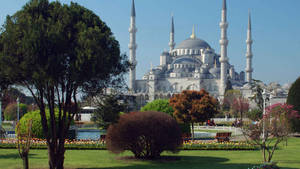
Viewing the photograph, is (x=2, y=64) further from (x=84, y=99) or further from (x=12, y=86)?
(x=84, y=99)

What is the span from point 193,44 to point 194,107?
91319mm

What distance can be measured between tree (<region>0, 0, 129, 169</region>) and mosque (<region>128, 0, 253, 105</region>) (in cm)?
7359

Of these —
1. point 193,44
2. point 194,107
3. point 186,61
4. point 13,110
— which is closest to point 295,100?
point 194,107

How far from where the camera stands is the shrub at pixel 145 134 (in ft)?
43.7

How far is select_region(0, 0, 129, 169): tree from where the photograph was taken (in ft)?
34.6

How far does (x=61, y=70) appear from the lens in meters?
10.7

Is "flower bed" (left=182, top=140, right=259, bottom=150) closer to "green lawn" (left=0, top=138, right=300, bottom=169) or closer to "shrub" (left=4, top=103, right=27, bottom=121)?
"green lawn" (left=0, top=138, right=300, bottom=169)

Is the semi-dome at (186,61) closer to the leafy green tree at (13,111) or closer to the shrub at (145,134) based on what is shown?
the leafy green tree at (13,111)

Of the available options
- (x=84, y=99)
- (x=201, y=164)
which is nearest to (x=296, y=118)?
(x=201, y=164)

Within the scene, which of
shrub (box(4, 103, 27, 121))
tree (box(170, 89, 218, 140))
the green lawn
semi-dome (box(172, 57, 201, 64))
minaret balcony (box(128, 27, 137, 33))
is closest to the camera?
the green lawn

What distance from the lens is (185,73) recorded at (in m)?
102

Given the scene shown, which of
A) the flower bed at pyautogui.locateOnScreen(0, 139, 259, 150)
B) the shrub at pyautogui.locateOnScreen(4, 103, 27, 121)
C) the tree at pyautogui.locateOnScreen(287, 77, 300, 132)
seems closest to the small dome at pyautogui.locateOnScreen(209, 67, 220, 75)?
the shrub at pyautogui.locateOnScreen(4, 103, 27, 121)

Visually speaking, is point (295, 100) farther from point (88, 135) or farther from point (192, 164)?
point (88, 135)

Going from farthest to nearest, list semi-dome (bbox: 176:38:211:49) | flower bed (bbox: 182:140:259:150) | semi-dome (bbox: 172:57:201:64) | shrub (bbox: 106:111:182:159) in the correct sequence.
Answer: semi-dome (bbox: 176:38:211:49), semi-dome (bbox: 172:57:201:64), flower bed (bbox: 182:140:259:150), shrub (bbox: 106:111:182:159)
